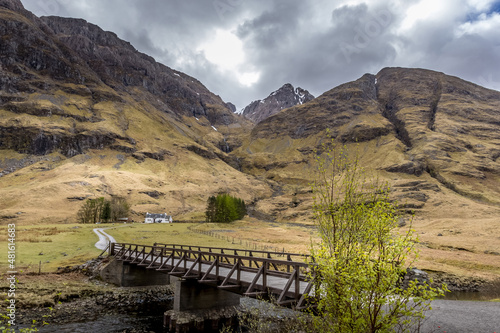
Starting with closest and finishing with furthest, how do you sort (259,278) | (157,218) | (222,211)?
(259,278) < (222,211) < (157,218)

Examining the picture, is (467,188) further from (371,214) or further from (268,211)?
(371,214)

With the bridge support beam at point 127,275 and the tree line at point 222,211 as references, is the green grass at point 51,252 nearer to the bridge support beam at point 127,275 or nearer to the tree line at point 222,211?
the bridge support beam at point 127,275

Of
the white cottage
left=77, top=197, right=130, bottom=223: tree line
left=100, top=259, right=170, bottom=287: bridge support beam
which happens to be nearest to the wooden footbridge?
left=100, top=259, right=170, bottom=287: bridge support beam

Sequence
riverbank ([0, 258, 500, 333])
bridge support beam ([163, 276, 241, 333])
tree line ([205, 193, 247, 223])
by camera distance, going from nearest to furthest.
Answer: bridge support beam ([163, 276, 241, 333]) → riverbank ([0, 258, 500, 333]) → tree line ([205, 193, 247, 223])

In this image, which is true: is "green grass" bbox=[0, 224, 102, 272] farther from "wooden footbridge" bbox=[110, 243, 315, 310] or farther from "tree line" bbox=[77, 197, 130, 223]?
"tree line" bbox=[77, 197, 130, 223]

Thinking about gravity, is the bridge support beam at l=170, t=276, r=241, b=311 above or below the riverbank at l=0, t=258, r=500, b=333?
above

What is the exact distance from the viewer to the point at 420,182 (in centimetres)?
15462

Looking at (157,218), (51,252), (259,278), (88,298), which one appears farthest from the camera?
(157,218)

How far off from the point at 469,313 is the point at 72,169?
189747 mm

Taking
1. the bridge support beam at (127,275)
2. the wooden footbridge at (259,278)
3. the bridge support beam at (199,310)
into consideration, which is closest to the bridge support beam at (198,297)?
the bridge support beam at (199,310)

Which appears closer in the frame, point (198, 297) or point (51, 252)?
point (198, 297)

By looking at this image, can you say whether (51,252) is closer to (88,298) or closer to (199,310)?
(88,298)

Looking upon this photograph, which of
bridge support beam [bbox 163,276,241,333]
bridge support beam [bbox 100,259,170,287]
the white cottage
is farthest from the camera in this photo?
the white cottage

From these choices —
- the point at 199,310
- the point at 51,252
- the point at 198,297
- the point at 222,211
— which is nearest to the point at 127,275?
the point at 198,297
